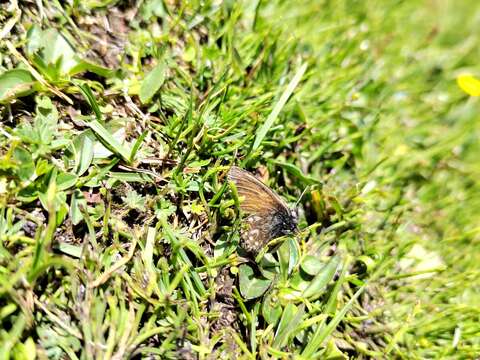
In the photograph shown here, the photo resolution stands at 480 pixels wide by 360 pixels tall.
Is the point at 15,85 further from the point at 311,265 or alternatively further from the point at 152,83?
the point at 311,265

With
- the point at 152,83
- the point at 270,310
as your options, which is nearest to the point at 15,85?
the point at 152,83

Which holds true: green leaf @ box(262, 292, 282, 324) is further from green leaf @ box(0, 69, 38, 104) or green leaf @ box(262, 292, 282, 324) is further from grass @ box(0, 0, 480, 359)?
green leaf @ box(0, 69, 38, 104)

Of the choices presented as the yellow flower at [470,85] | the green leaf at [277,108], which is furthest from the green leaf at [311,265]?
the yellow flower at [470,85]

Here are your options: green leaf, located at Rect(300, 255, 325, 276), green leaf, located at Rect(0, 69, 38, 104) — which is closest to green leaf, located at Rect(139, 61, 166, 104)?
green leaf, located at Rect(0, 69, 38, 104)

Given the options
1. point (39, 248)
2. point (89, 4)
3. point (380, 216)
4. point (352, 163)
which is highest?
point (89, 4)

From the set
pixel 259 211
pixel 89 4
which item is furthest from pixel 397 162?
pixel 89 4

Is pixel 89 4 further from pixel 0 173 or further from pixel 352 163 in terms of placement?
pixel 352 163

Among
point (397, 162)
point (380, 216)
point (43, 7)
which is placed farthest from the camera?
Answer: point (397, 162)
